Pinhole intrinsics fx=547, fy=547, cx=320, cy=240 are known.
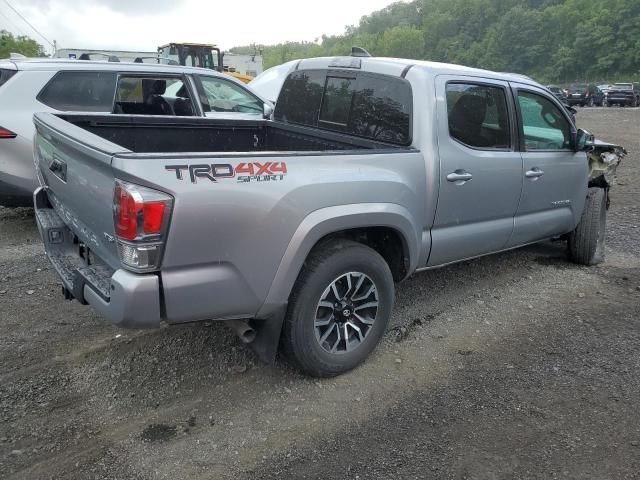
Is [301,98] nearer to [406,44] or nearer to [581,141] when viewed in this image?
[581,141]

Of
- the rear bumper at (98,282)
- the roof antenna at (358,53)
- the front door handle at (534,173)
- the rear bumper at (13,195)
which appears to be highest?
the roof antenna at (358,53)

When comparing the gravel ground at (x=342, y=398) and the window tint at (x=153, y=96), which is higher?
the window tint at (x=153, y=96)

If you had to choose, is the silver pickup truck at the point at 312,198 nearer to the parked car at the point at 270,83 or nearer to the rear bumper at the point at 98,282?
the rear bumper at the point at 98,282

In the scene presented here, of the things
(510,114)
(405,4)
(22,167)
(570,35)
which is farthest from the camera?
(405,4)

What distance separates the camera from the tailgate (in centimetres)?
258

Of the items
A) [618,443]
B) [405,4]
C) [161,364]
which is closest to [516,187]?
[618,443]

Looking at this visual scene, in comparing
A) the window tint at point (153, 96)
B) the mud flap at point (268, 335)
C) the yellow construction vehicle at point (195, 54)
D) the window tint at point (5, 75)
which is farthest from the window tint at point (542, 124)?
the yellow construction vehicle at point (195, 54)

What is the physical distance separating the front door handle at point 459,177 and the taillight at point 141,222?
204 cm

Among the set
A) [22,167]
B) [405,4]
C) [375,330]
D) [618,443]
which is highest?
[405,4]

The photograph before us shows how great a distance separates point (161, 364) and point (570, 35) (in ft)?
371

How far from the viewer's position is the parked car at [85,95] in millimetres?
5496

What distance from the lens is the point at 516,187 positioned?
4.31 m

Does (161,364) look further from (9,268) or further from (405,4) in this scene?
(405,4)

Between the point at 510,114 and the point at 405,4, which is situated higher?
the point at 405,4
